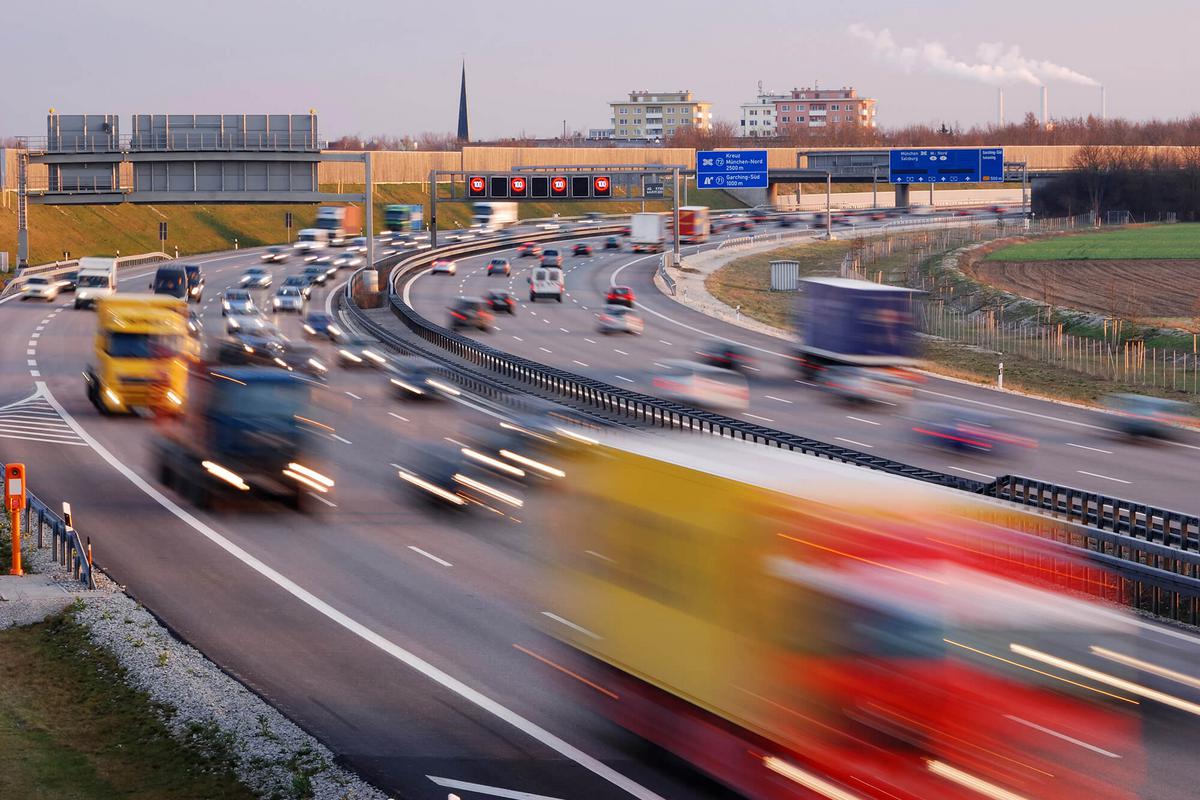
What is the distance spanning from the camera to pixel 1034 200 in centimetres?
15450

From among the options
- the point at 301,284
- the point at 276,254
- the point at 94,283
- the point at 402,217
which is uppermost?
the point at 402,217

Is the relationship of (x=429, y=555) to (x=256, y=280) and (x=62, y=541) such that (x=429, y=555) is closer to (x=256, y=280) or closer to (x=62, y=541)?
(x=62, y=541)

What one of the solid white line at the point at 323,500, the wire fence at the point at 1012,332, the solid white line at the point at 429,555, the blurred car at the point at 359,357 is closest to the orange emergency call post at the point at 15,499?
the solid white line at the point at 323,500

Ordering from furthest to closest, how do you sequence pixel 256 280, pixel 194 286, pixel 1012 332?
pixel 256 280 → pixel 194 286 → pixel 1012 332

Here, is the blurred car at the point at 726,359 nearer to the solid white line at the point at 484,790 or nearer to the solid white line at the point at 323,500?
the solid white line at the point at 323,500

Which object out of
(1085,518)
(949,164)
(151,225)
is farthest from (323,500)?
(949,164)

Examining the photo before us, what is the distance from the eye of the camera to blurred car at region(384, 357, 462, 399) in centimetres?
4222

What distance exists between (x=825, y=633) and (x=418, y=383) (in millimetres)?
32246

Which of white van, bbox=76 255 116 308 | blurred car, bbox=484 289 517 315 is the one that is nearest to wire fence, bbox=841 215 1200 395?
blurred car, bbox=484 289 517 315

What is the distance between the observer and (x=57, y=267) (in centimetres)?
8862

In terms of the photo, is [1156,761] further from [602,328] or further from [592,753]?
[602,328]

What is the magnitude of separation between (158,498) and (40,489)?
279cm

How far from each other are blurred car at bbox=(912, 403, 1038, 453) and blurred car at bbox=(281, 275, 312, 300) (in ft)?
147

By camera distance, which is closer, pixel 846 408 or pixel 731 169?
pixel 846 408
